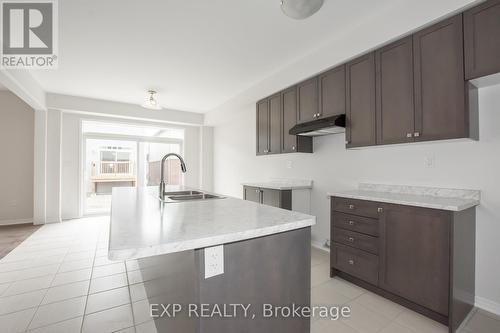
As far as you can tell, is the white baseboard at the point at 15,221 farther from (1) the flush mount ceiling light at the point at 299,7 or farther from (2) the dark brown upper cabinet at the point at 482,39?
(2) the dark brown upper cabinet at the point at 482,39

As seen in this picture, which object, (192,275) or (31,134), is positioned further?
(31,134)

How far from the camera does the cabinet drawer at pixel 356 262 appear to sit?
7.04 feet

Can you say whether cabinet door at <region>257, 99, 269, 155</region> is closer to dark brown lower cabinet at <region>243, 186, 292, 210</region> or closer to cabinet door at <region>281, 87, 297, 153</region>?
cabinet door at <region>281, 87, 297, 153</region>

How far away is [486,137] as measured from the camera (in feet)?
6.33

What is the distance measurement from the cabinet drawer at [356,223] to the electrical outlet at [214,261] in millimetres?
1711

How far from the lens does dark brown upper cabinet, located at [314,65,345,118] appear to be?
107 inches

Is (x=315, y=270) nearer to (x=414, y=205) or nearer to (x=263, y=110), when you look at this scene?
(x=414, y=205)

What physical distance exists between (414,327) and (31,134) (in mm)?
7008

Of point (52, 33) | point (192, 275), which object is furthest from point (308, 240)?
point (52, 33)

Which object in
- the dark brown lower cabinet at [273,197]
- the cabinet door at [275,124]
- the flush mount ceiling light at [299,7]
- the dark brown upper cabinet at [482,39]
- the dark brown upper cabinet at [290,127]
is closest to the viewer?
the dark brown upper cabinet at [482,39]

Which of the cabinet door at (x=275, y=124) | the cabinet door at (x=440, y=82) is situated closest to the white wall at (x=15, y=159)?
the cabinet door at (x=275, y=124)

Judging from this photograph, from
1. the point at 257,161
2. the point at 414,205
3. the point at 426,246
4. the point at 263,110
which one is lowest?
the point at 426,246

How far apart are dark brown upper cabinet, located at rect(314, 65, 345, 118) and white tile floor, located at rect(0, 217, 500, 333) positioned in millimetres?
1891

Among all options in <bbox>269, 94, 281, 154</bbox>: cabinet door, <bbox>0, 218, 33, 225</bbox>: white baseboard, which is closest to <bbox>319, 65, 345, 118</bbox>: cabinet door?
<bbox>269, 94, 281, 154</bbox>: cabinet door
